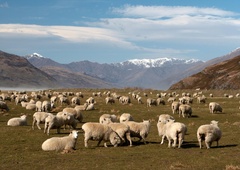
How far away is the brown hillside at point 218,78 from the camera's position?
13400 centimetres

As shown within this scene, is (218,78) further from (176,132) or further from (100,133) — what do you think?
(100,133)

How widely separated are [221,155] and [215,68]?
16086cm

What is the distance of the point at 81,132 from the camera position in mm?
27703

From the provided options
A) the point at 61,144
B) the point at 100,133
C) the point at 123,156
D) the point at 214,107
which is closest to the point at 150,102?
the point at 214,107

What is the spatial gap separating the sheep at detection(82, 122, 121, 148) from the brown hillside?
112 meters

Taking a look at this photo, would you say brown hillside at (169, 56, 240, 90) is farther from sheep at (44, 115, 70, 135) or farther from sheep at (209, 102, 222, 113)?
sheep at (44, 115, 70, 135)

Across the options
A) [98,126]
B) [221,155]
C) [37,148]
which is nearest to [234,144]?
[221,155]

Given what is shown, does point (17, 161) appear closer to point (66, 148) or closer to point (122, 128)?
point (66, 148)

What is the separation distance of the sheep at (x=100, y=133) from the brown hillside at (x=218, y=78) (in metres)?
112

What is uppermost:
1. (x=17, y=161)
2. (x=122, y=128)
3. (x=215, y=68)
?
(x=215, y=68)

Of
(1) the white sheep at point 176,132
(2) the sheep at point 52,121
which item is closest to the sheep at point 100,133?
(1) the white sheep at point 176,132

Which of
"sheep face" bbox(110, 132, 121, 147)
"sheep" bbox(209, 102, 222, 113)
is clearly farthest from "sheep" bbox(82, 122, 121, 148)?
"sheep" bbox(209, 102, 222, 113)

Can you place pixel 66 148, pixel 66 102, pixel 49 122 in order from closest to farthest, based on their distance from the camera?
pixel 66 148
pixel 49 122
pixel 66 102

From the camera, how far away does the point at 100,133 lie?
829 inches
